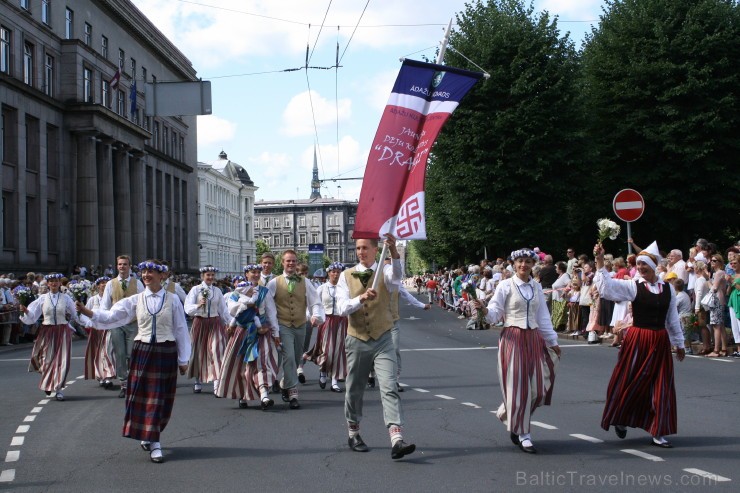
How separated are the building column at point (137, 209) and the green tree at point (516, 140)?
86.4 feet

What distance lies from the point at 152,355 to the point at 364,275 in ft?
7.28

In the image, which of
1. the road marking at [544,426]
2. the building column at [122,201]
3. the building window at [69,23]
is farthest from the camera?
the building column at [122,201]

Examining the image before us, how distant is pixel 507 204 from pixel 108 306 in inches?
928

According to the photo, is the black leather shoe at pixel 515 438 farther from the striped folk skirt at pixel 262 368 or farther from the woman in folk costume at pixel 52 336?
the woman in folk costume at pixel 52 336

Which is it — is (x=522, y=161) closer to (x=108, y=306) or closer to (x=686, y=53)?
(x=686, y=53)

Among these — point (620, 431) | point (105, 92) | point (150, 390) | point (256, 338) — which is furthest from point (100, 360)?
point (105, 92)

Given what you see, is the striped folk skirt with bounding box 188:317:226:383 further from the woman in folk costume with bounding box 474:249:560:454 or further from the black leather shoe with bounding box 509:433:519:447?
the black leather shoe with bounding box 509:433:519:447

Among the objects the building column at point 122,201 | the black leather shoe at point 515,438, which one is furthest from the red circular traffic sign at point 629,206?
the building column at point 122,201

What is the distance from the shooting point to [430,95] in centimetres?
887

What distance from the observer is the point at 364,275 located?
8641 millimetres

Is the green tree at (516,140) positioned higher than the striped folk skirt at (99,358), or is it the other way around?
the green tree at (516,140)

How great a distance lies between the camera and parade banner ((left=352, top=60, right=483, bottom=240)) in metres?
8.54

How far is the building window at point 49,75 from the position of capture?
43500mm

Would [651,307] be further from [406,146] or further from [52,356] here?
[52,356]
